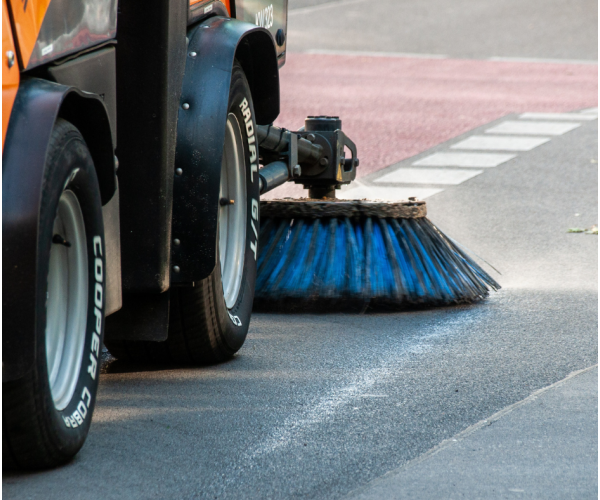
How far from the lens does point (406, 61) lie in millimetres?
14328

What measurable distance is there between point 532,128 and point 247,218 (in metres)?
6.18

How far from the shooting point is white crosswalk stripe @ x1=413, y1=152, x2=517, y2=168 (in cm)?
788

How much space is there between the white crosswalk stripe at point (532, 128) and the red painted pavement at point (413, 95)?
269mm

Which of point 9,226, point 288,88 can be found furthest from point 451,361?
point 288,88

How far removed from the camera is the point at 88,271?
2465mm

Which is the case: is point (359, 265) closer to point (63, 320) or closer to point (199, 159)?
point (199, 159)

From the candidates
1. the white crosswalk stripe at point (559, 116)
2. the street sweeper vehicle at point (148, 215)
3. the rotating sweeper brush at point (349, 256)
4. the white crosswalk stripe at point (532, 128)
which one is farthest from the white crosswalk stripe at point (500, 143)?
the street sweeper vehicle at point (148, 215)

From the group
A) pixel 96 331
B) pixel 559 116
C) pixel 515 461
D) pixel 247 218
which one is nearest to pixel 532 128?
pixel 559 116

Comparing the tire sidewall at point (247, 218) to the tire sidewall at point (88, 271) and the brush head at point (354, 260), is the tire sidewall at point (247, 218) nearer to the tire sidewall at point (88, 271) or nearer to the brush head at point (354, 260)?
the brush head at point (354, 260)

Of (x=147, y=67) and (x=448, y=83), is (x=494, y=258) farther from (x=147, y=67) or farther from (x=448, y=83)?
(x=448, y=83)

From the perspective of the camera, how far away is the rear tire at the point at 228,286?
3191 mm

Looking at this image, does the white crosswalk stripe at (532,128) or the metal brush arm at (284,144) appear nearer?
the metal brush arm at (284,144)

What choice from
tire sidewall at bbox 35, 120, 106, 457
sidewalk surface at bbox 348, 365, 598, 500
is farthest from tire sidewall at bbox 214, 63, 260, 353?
sidewalk surface at bbox 348, 365, 598, 500

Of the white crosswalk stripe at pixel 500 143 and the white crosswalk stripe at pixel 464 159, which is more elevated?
the white crosswalk stripe at pixel 500 143
